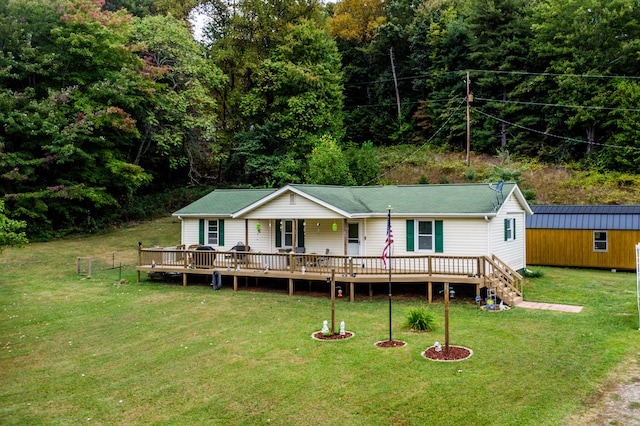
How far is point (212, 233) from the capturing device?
880 inches

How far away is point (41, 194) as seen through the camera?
27.7 meters

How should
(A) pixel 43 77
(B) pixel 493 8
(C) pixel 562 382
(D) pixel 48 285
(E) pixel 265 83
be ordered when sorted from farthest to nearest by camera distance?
(B) pixel 493 8
(E) pixel 265 83
(A) pixel 43 77
(D) pixel 48 285
(C) pixel 562 382

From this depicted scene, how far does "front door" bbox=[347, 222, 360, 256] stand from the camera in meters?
19.0

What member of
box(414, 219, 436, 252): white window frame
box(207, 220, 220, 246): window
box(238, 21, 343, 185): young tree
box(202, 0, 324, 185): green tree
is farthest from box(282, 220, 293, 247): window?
box(202, 0, 324, 185): green tree

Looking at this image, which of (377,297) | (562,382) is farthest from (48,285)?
(562,382)

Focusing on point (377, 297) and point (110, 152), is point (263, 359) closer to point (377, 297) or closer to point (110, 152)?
point (377, 297)

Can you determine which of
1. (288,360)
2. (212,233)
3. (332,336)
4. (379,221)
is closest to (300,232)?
(379,221)

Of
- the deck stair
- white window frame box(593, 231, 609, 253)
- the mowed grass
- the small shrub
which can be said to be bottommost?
the mowed grass

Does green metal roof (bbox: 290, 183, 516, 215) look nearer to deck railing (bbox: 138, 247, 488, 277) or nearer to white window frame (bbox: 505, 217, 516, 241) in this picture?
white window frame (bbox: 505, 217, 516, 241)

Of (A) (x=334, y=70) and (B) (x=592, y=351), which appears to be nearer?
(B) (x=592, y=351)

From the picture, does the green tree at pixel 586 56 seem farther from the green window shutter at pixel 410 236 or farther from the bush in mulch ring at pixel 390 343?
the bush in mulch ring at pixel 390 343

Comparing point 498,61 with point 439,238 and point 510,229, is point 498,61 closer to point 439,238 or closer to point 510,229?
point 510,229

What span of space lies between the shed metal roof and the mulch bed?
1456cm

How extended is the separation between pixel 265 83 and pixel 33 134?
52.1 feet
